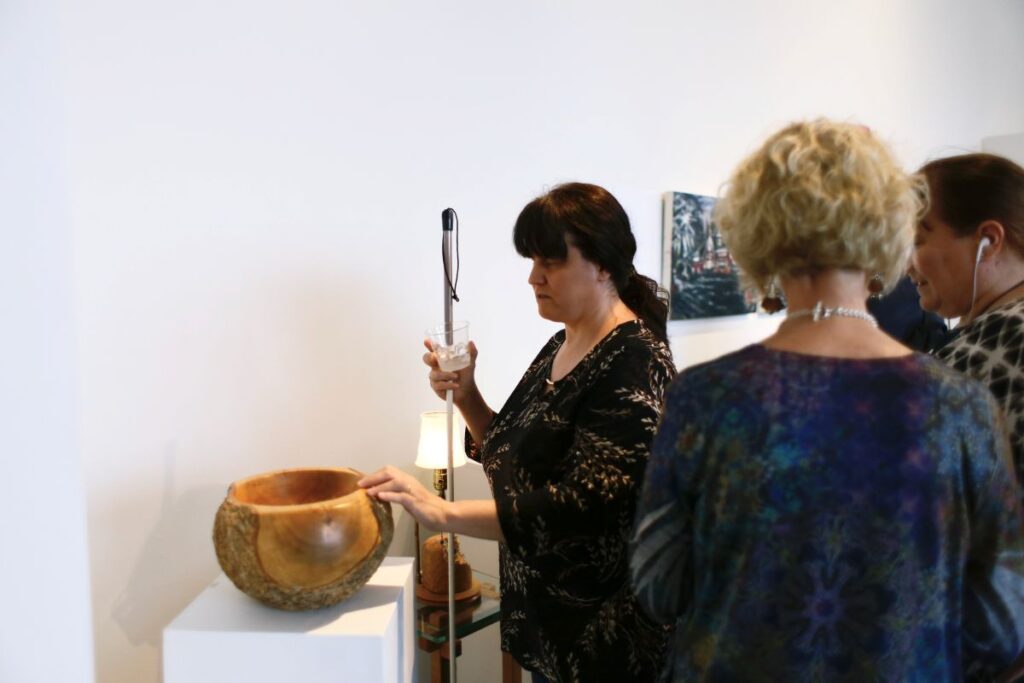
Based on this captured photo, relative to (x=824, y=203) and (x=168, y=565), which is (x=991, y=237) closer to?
(x=824, y=203)

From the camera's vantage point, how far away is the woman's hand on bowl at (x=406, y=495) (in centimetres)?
115

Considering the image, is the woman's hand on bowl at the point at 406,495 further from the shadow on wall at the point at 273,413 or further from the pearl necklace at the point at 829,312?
the pearl necklace at the point at 829,312

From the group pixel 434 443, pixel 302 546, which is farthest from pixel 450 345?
pixel 302 546

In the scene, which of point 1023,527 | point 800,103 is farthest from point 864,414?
point 800,103

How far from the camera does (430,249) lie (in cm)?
199

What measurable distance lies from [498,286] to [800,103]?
2.03 metres

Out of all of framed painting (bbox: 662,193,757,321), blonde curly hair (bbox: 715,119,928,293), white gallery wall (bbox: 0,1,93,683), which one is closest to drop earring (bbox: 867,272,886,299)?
blonde curly hair (bbox: 715,119,928,293)

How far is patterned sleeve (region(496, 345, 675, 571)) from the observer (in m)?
1.17

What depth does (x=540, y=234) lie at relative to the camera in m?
1.34

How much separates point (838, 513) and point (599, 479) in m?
0.43

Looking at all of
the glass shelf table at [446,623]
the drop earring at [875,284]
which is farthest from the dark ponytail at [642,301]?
the glass shelf table at [446,623]

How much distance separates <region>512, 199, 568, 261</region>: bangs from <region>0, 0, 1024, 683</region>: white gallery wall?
41 cm

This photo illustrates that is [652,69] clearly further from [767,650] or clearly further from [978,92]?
[978,92]

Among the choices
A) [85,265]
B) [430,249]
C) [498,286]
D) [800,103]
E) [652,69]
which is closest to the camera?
[85,265]
